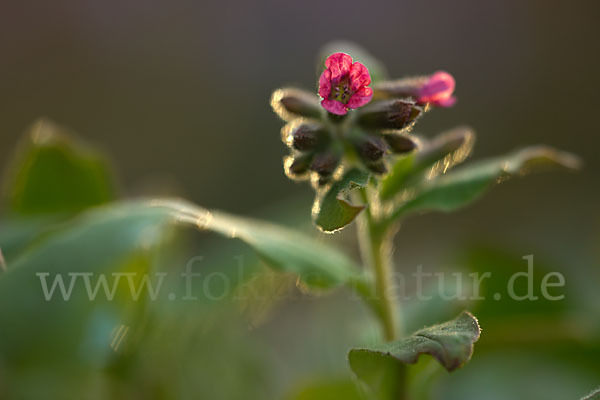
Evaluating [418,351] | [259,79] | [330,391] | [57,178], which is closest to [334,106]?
[418,351]

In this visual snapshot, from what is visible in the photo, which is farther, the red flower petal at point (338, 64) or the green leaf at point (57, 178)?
the green leaf at point (57, 178)

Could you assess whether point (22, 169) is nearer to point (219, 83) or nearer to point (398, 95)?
point (398, 95)

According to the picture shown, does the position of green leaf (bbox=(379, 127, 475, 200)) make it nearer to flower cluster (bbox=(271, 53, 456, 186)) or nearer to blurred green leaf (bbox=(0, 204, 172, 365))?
flower cluster (bbox=(271, 53, 456, 186))

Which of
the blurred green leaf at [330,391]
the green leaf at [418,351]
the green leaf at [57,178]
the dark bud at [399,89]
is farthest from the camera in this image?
the green leaf at [57,178]

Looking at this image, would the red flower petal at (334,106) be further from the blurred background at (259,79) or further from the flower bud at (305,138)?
the blurred background at (259,79)

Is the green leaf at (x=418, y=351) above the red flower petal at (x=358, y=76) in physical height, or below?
below

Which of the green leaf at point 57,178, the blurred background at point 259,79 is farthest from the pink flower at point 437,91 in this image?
the blurred background at point 259,79

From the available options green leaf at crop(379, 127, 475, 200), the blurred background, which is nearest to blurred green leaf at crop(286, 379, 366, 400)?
green leaf at crop(379, 127, 475, 200)

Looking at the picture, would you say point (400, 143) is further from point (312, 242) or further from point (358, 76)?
point (312, 242)
